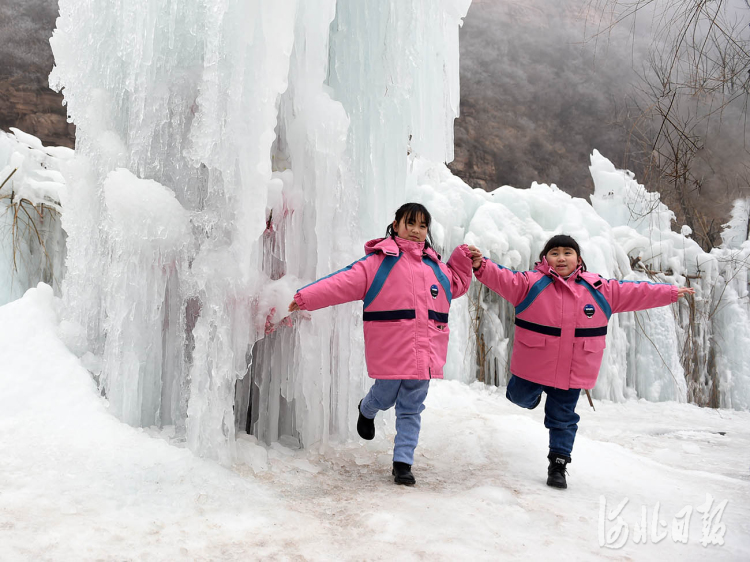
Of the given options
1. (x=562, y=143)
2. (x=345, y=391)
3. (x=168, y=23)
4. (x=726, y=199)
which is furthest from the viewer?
(x=562, y=143)

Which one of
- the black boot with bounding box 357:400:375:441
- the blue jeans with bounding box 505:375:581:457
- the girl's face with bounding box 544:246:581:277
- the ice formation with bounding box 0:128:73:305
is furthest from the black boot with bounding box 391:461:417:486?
the ice formation with bounding box 0:128:73:305

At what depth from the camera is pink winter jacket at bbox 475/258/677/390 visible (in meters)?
2.33

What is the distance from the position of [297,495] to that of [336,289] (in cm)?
81

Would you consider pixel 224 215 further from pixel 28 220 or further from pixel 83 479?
pixel 28 220

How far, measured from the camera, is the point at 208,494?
5.79 ft

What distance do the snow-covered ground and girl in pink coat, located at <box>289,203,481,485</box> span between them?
307mm

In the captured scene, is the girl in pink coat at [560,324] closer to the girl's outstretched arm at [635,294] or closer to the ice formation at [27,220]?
the girl's outstretched arm at [635,294]

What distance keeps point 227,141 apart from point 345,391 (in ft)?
4.46

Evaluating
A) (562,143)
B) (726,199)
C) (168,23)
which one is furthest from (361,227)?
(562,143)
